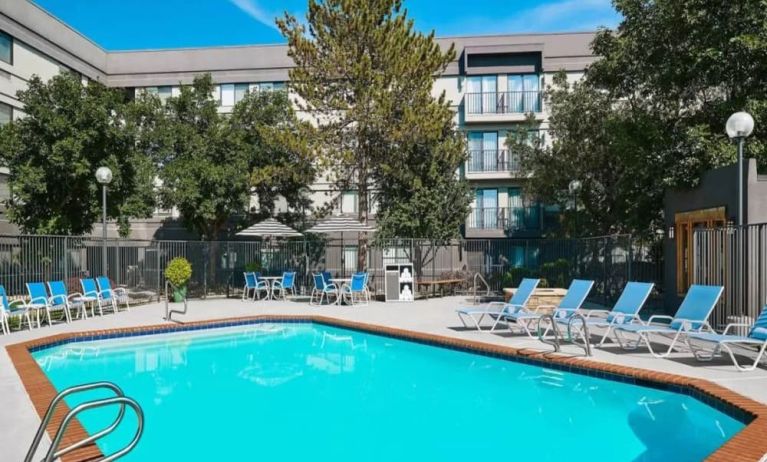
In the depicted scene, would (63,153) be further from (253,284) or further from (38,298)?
(253,284)

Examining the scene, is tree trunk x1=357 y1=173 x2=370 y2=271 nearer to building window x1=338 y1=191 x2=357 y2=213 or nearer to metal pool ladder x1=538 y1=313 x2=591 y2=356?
building window x1=338 y1=191 x2=357 y2=213

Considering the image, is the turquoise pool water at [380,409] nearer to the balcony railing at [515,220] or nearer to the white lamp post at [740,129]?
the white lamp post at [740,129]

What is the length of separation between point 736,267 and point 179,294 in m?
14.2

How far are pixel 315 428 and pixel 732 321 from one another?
23.3ft

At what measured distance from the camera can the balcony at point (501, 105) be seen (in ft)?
93.4

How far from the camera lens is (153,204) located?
72.3 ft

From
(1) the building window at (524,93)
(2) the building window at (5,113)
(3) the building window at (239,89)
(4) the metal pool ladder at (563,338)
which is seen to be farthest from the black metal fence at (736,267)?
(3) the building window at (239,89)

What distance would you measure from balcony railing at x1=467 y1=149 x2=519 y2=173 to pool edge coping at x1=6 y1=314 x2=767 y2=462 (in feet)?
52.8

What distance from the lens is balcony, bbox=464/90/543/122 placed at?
1120 inches

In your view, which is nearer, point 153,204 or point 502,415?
point 502,415

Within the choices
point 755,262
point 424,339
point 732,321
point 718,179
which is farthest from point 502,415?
point 718,179

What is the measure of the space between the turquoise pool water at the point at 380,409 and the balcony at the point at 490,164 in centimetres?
1799

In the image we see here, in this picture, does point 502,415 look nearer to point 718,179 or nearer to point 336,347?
point 336,347

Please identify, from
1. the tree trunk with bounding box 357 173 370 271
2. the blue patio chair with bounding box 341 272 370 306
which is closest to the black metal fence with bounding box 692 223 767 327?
the blue patio chair with bounding box 341 272 370 306
